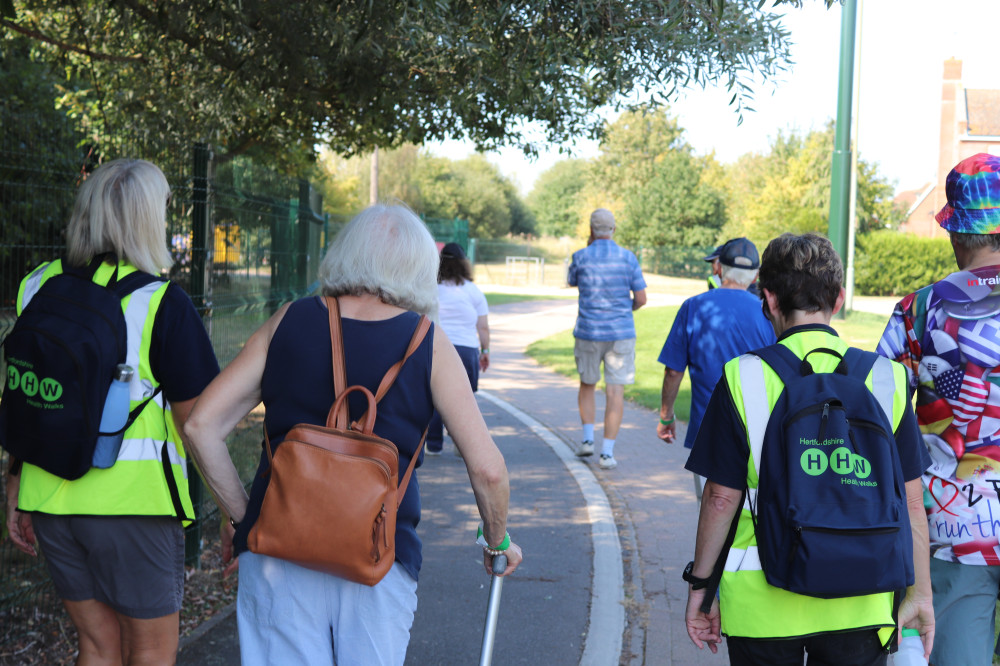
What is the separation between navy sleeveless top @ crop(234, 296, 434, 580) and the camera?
2176 mm

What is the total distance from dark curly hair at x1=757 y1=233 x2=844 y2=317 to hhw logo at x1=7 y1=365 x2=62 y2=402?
2.01 metres

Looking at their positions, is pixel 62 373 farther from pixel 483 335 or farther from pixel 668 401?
pixel 483 335

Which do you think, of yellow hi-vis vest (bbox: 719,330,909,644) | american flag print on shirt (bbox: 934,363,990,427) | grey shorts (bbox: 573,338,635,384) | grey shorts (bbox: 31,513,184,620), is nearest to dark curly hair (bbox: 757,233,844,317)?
yellow hi-vis vest (bbox: 719,330,909,644)

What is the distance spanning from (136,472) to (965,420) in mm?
2424

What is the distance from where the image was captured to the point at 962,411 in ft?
8.63

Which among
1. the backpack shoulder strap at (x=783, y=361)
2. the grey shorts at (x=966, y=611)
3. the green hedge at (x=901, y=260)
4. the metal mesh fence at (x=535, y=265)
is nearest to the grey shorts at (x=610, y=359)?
the grey shorts at (x=966, y=611)

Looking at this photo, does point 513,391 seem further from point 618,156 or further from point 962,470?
point 618,156

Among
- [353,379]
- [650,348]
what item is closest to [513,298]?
[650,348]

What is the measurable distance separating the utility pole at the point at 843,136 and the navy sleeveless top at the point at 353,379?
12.5m

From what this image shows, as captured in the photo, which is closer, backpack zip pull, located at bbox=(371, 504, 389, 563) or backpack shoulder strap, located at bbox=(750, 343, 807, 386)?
backpack zip pull, located at bbox=(371, 504, 389, 563)

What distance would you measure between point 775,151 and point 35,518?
5389 cm

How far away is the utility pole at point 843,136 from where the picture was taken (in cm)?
1401

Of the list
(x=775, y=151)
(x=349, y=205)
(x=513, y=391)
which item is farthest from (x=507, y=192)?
(x=513, y=391)

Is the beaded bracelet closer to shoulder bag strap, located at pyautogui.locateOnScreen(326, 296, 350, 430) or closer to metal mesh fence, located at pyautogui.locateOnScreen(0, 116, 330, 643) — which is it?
shoulder bag strap, located at pyautogui.locateOnScreen(326, 296, 350, 430)
